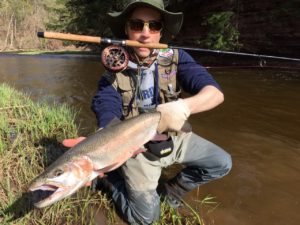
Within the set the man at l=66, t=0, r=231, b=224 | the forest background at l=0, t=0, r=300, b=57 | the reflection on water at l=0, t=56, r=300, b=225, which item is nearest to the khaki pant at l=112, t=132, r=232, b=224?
the man at l=66, t=0, r=231, b=224

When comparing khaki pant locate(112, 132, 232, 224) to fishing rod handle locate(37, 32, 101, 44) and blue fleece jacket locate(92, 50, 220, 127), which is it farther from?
fishing rod handle locate(37, 32, 101, 44)

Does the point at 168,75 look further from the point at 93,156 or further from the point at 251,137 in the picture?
the point at 251,137

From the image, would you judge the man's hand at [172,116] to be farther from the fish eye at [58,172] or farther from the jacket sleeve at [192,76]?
the fish eye at [58,172]

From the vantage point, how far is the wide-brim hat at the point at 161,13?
3393 mm

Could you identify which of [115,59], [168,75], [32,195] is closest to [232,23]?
[168,75]

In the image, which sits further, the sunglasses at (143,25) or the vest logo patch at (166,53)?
the vest logo patch at (166,53)

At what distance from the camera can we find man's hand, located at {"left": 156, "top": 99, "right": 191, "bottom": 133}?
298 centimetres

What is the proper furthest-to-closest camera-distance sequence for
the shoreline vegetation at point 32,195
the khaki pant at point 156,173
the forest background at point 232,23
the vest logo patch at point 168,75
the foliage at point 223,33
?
1. the foliage at point 223,33
2. the forest background at point 232,23
3. the vest logo patch at point 168,75
4. the khaki pant at point 156,173
5. the shoreline vegetation at point 32,195

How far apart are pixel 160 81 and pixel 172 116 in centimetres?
75

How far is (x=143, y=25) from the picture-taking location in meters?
3.50


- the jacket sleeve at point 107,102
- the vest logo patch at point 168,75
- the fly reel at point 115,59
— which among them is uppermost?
the fly reel at point 115,59

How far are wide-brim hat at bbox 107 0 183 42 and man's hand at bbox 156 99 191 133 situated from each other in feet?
3.06

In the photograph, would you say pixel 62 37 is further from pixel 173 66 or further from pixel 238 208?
pixel 238 208

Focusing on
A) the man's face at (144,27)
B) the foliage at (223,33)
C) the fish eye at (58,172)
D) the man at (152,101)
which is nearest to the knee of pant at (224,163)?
the man at (152,101)
